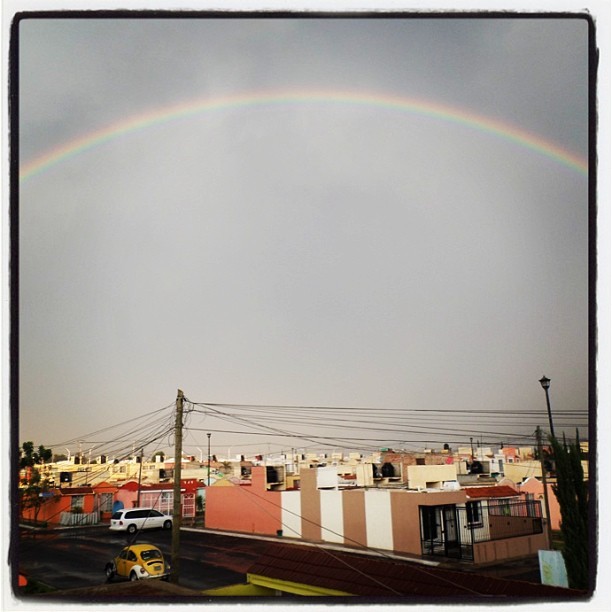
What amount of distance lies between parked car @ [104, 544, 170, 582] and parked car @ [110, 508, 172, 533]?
9.90 feet

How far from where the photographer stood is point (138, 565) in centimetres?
948

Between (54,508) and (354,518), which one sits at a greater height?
(354,518)

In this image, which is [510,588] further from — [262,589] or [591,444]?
[262,589]

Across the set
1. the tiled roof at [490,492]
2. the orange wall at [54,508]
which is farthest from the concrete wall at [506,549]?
the orange wall at [54,508]

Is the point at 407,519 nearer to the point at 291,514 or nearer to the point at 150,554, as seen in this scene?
the point at 291,514

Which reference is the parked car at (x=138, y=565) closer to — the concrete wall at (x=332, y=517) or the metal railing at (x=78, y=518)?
the concrete wall at (x=332, y=517)

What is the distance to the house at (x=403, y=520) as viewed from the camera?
1091 cm

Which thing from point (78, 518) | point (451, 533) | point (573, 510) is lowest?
point (78, 518)

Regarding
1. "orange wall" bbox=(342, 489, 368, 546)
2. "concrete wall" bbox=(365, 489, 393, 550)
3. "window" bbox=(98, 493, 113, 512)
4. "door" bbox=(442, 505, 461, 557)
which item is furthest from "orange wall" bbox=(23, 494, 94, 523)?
"door" bbox=(442, 505, 461, 557)

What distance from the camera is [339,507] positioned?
38.8 feet

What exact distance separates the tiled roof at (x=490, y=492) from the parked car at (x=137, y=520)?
6.82m

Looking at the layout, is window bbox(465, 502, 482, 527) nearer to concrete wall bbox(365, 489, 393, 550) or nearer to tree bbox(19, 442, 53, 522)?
concrete wall bbox(365, 489, 393, 550)

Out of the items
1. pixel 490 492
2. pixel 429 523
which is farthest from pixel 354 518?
pixel 490 492

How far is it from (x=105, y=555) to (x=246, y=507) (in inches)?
156
